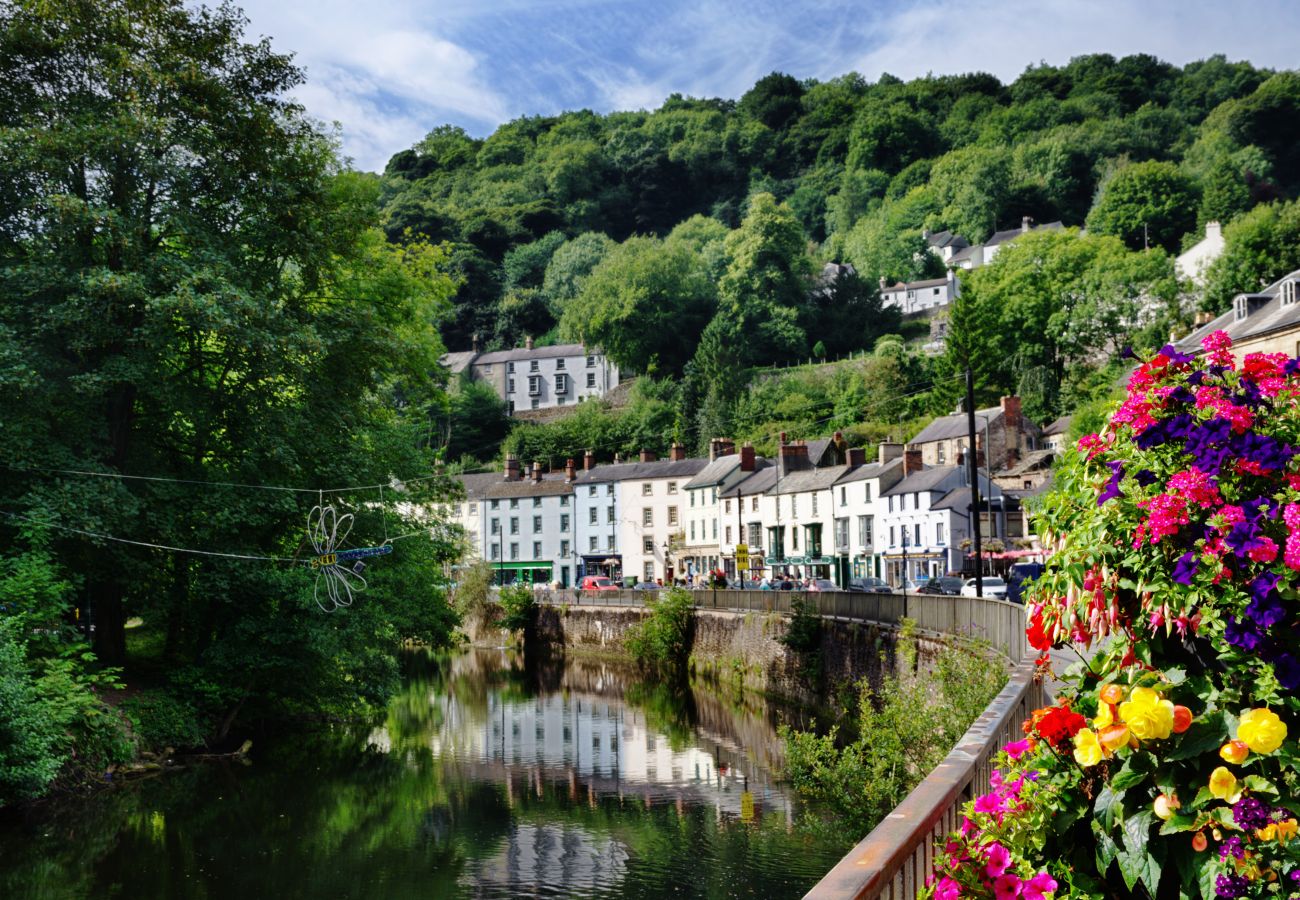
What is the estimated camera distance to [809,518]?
69.6 m

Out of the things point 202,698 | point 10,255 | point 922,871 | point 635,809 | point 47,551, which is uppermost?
point 10,255

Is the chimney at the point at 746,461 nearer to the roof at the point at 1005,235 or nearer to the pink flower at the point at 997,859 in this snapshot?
the roof at the point at 1005,235

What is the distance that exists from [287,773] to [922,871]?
24.7m

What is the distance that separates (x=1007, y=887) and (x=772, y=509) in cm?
6943

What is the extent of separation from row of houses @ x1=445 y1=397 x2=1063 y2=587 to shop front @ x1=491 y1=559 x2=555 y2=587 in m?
0.10

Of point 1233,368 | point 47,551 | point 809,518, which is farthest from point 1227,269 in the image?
point 1233,368

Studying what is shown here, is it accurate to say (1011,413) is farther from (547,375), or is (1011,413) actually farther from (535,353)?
(535,353)

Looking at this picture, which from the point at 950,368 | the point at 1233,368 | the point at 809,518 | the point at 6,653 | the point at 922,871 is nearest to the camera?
the point at 1233,368

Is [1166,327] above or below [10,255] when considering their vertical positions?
above

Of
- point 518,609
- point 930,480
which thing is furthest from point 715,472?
point 518,609

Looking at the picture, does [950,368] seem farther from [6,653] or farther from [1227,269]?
[6,653]

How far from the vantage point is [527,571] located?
8962 cm

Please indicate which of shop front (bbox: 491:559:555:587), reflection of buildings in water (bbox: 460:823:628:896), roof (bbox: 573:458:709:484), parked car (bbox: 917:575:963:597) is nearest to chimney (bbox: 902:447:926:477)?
parked car (bbox: 917:575:963:597)

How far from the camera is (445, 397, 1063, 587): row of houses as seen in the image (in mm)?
61281
